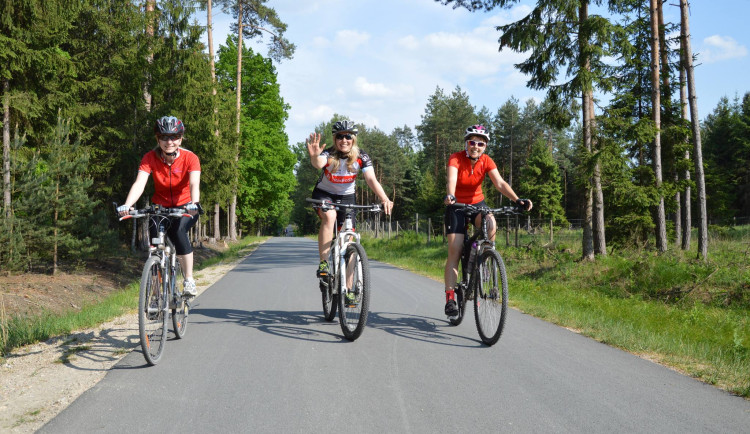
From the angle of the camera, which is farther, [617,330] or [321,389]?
[617,330]

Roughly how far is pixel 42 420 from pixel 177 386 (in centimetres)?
84

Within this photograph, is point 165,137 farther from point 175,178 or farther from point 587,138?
point 587,138

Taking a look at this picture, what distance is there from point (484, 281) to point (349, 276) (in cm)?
140

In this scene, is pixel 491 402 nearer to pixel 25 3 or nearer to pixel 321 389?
pixel 321 389

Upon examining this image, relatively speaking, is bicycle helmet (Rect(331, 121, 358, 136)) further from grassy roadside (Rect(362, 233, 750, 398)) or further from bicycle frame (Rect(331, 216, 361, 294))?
grassy roadside (Rect(362, 233, 750, 398))

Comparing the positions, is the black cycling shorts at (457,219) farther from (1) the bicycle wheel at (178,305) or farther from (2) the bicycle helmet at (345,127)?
(1) the bicycle wheel at (178,305)

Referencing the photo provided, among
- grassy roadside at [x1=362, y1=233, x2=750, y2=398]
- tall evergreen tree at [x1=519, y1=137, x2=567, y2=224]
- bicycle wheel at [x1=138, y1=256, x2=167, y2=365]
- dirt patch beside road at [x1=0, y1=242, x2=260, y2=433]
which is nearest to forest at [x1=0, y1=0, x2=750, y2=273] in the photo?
grassy roadside at [x1=362, y1=233, x2=750, y2=398]

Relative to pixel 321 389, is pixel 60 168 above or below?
above

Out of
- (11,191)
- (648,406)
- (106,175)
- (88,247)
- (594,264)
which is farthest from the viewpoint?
(106,175)

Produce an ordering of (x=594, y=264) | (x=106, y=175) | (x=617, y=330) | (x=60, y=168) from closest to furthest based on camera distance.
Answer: (x=617, y=330) → (x=60, y=168) → (x=594, y=264) → (x=106, y=175)

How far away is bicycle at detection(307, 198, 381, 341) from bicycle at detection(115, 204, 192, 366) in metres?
1.45

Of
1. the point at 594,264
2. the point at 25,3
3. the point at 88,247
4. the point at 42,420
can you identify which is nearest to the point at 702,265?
the point at 594,264

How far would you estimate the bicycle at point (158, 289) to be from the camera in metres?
4.07

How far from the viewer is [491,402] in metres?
3.35
